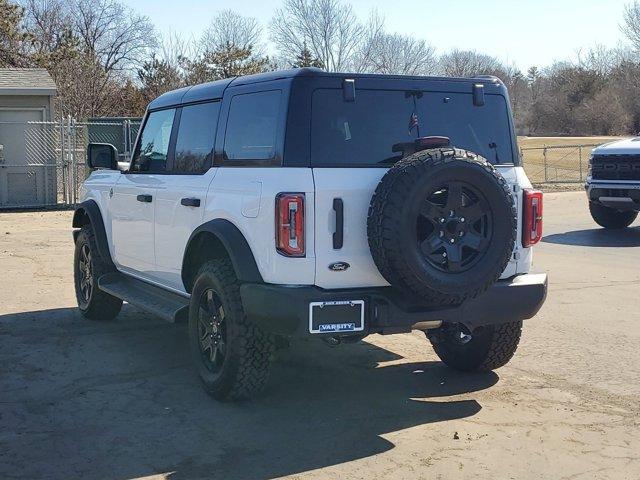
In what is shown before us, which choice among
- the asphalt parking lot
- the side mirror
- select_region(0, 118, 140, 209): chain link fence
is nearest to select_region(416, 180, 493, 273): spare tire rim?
the asphalt parking lot

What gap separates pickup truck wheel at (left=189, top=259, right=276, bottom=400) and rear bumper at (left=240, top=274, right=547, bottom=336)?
0.64 feet

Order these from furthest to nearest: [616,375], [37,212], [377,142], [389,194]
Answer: [37,212]
[616,375]
[377,142]
[389,194]

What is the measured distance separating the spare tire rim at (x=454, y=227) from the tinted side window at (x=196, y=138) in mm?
1758

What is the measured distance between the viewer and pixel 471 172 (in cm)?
482

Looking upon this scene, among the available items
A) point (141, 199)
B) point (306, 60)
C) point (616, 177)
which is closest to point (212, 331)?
point (141, 199)

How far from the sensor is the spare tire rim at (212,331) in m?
5.39

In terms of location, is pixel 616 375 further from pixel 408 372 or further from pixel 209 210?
pixel 209 210

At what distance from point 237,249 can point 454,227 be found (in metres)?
1.28

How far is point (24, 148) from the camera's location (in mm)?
19281

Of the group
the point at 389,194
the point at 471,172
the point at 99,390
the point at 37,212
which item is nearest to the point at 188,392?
the point at 99,390

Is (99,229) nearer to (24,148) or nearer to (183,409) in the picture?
(183,409)

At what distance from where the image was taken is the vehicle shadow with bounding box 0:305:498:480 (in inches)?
175

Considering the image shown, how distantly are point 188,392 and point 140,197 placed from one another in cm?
178

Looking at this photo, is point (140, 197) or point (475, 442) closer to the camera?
point (475, 442)
